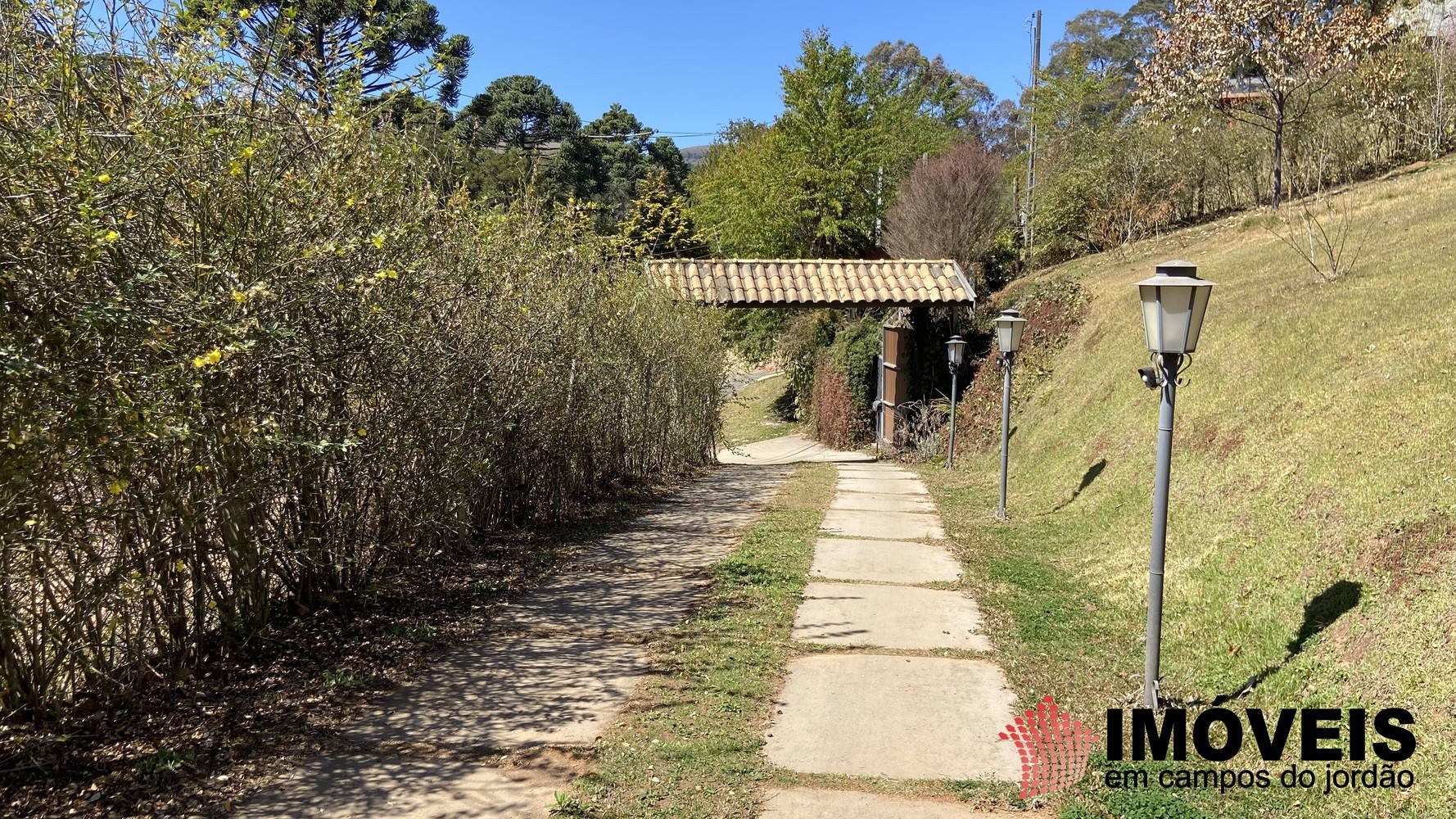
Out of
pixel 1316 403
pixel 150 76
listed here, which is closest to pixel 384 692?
pixel 150 76

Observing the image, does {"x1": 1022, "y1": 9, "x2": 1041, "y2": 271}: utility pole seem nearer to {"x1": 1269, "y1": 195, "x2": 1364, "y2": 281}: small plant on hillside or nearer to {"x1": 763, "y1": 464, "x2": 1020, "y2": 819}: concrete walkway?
{"x1": 1269, "y1": 195, "x2": 1364, "y2": 281}: small plant on hillside

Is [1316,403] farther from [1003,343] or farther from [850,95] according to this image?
[850,95]

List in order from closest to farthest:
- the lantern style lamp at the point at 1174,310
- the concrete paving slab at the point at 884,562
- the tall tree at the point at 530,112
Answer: the lantern style lamp at the point at 1174,310, the concrete paving slab at the point at 884,562, the tall tree at the point at 530,112

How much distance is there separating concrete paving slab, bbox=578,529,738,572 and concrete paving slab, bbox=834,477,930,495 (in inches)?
146

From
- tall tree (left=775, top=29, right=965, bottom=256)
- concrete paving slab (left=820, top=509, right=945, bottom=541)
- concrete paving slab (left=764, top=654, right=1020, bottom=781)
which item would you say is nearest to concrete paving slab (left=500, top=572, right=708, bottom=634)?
concrete paving slab (left=764, top=654, right=1020, bottom=781)

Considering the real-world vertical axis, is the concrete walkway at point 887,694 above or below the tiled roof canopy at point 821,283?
below

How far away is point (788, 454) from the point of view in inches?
696

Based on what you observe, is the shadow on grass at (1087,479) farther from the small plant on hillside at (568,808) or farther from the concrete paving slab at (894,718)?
the small plant on hillside at (568,808)

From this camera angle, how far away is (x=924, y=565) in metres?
6.88

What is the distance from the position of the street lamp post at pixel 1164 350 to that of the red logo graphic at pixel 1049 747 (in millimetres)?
412

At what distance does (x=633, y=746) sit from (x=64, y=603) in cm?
213

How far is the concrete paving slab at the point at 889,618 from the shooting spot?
497 cm

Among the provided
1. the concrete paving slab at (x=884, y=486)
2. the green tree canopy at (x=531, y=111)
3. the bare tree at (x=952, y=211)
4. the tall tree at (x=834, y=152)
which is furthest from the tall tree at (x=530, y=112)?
the concrete paving slab at (x=884, y=486)

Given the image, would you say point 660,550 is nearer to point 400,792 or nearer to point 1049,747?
point 1049,747
